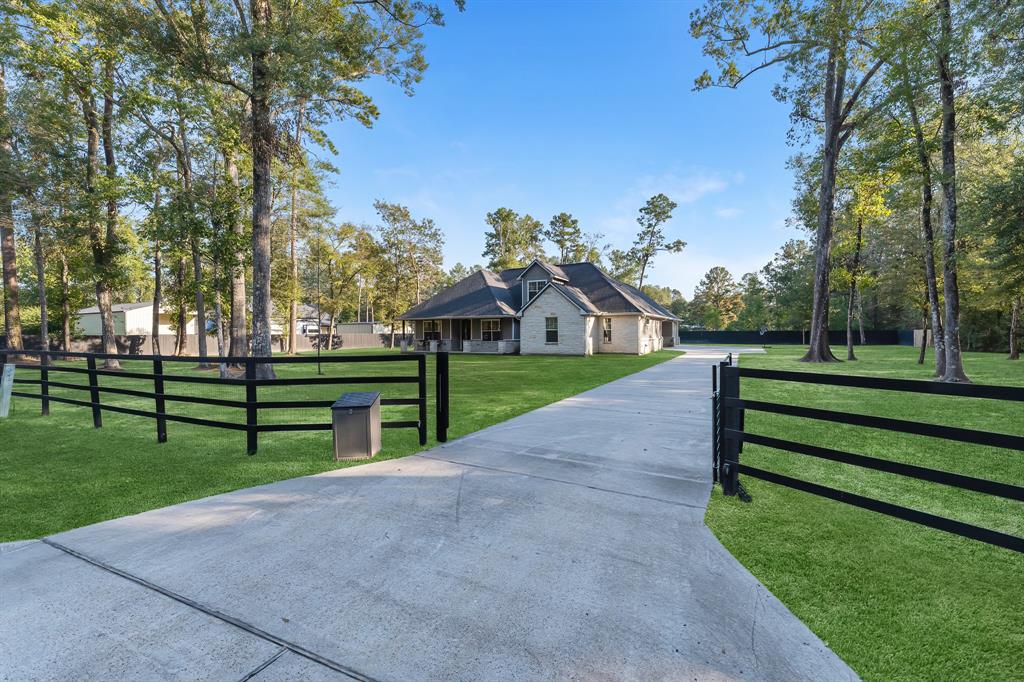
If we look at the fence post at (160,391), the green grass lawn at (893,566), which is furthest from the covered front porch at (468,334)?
the green grass lawn at (893,566)

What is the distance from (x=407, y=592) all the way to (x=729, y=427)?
10.1ft

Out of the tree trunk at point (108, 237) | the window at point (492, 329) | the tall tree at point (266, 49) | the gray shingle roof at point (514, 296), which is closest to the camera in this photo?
the tall tree at point (266, 49)

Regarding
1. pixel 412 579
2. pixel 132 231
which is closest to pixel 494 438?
pixel 412 579

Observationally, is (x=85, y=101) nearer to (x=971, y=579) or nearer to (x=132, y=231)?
(x=132, y=231)

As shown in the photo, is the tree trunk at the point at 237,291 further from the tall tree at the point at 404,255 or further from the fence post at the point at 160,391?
the tall tree at the point at 404,255

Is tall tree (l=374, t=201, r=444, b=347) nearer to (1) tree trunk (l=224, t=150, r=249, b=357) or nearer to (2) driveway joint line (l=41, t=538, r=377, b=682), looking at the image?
(1) tree trunk (l=224, t=150, r=249, b=357)

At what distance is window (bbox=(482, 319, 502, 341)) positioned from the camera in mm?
27656

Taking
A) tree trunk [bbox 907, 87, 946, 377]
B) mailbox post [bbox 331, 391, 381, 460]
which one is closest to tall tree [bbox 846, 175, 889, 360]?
tree trunk [bbox 907, 87, 946, 377]

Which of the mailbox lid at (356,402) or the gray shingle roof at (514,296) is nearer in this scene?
the mailbox lid at (356,402)

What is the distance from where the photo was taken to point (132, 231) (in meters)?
29.9

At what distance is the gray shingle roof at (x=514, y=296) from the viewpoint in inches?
1034

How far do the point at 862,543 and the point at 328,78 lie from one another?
1453 cm

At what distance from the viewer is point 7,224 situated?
693 inches

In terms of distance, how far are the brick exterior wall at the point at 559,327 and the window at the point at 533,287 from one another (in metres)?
1.51
